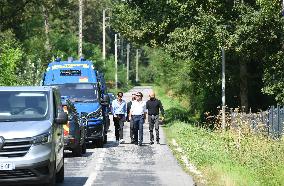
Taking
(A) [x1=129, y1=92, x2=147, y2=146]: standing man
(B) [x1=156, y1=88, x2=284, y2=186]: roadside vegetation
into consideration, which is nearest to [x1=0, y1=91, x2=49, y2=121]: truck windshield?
(B) [x1=156, y1=88, x2=284, y2=186]: roadside vegetation

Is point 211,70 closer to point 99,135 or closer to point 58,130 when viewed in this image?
point 99,135

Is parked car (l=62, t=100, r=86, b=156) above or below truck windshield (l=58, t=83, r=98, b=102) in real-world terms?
below

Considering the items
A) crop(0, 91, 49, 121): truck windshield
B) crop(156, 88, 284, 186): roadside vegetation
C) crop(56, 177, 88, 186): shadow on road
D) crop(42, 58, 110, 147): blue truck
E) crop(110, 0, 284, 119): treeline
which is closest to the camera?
crop(0, 91, 49, 121): truck windshield

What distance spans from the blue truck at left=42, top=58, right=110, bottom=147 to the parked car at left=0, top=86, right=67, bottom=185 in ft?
26.4

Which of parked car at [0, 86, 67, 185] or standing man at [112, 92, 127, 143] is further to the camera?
standing man at [112, 92, 127, 143]

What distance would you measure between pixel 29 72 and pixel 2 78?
27.2ft

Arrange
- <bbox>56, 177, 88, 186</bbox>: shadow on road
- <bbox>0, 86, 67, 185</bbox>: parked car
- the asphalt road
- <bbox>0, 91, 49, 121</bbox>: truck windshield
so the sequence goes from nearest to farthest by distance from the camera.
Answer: <bbox>0, 86, 67, 185</bbox>: parked car → <bbox>0, 91, 49, 121</bbox>: truck windshield → <bbox>56, 177, 88, 186</bbox>: shadow on road → the asphalt road

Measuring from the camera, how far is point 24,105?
41.7 feet

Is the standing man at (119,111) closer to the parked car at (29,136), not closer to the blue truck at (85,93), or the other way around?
the blue truck at (85,93)

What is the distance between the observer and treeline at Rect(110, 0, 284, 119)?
31.1 metres

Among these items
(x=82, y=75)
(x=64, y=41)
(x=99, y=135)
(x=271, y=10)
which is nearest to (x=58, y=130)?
(x=99, y=135)

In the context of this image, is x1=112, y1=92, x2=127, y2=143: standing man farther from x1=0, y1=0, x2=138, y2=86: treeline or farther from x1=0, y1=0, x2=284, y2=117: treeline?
x1=0, y1=0, x2=138, y2=86: treeline

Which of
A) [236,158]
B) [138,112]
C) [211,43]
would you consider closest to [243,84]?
[211,43]

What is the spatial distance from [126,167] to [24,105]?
488 centimetres
